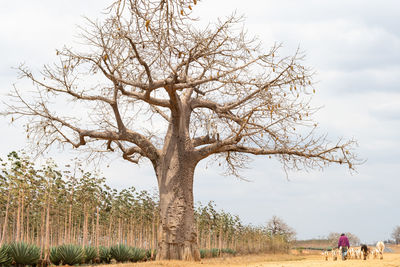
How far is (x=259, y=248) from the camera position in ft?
98.1

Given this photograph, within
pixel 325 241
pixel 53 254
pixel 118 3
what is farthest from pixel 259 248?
pixel 325 241

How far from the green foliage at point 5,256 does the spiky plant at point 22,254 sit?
0.10 meters

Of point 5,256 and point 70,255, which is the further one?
point 70,255

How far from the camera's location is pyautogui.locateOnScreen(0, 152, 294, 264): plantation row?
61.6 feet

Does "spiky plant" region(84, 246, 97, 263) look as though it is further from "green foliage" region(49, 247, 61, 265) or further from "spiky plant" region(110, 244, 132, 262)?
"green foliage" region(49, 247, 61, 265)

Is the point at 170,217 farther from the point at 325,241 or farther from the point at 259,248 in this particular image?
the point at 325,241

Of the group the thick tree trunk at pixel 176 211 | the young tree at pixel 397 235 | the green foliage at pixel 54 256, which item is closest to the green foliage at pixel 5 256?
the green foliage at pixel 54 256

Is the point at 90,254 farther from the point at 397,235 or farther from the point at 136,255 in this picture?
the point at 397,235

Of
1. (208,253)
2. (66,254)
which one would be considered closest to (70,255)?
(66,254)

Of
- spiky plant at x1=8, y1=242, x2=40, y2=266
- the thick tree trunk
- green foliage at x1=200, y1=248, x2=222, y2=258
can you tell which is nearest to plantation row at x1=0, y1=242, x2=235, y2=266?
spiky plant at x1=8, y1=242, x2=40, y2=266

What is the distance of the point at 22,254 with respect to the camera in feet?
47.1

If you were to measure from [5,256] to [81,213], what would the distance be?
15.7m

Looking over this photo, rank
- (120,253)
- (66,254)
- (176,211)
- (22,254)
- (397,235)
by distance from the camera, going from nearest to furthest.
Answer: (176,211) < (22,254) < (66,254) < (120,253) < (397,235)

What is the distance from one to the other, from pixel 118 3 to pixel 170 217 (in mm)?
9632
